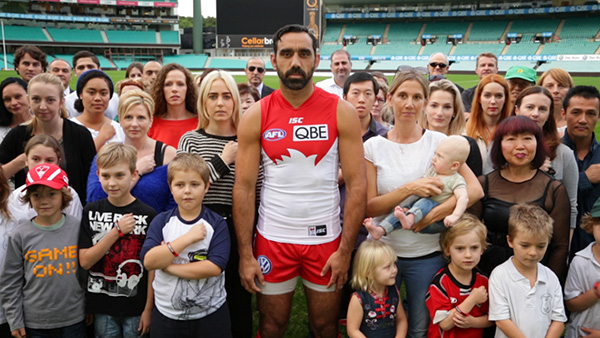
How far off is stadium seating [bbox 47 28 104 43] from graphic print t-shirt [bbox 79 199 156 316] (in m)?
62.4

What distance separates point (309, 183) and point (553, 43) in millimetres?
54523

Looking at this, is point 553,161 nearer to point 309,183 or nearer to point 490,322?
point 490,322

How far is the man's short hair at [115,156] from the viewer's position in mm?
3030

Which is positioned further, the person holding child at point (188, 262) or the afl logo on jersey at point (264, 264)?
the afl logo on jersey at point (264, 264)

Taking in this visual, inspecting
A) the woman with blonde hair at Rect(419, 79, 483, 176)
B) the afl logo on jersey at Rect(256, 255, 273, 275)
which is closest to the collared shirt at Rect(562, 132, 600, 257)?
the woman with blonde hair at Rect(419, 79, 483, 176)

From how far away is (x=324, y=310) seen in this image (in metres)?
3.05

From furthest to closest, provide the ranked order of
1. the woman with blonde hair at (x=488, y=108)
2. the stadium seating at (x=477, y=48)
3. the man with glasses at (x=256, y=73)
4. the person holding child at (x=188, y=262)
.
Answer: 1. the stadium seating at (x=477, y=48)
2. the man with glasses at (x=256, y=73)
3. the woman with blonde hair at (x=488, y=108)
4. the person holding child at (x=188, y=262)

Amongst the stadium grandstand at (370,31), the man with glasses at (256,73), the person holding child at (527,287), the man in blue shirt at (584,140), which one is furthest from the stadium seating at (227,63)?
the person holding child at (527,287)

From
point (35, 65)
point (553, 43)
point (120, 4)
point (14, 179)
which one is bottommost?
point (14, 179)

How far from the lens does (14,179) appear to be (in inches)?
156

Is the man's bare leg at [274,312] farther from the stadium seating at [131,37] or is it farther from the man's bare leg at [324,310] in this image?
the stadium seating at [131,37]

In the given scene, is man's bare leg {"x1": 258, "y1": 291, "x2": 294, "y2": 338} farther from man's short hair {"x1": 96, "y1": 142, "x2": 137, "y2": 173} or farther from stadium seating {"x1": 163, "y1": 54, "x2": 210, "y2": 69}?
stadium seating {"x1": 163, "y1": 54, "x2": 210, "y2": 69}

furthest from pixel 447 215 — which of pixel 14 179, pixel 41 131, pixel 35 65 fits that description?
pixel 35 65

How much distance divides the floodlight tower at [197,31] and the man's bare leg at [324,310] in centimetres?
6220
